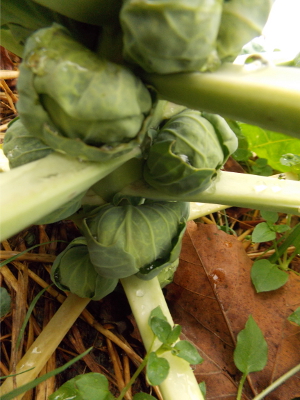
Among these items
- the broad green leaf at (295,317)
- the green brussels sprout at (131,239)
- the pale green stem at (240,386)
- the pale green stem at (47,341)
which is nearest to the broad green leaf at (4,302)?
the pale green stem at (47,341)

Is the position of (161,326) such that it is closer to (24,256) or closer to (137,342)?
(137,342)

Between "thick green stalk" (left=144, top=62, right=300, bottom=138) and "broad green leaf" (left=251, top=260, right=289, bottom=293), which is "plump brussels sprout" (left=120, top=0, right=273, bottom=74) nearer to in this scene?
"thick green stalk" (left=144, top=62, right=300, bottom=138)

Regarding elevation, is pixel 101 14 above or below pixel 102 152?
above

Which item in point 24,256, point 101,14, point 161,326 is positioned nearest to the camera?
point 101,14

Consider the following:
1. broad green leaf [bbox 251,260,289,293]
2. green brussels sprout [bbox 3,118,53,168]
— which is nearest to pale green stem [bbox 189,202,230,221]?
broad green leaf [bbox 251,260,289,293]

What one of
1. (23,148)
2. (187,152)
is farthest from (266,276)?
(23,148)

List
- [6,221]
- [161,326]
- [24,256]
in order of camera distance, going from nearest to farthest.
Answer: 1. [6,221]
2. [161,326]
3. [24,256]

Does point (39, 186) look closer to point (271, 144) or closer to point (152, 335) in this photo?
point (152, 335)

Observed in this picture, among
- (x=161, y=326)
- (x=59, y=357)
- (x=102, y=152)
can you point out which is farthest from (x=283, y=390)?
(x=102, y=152)
